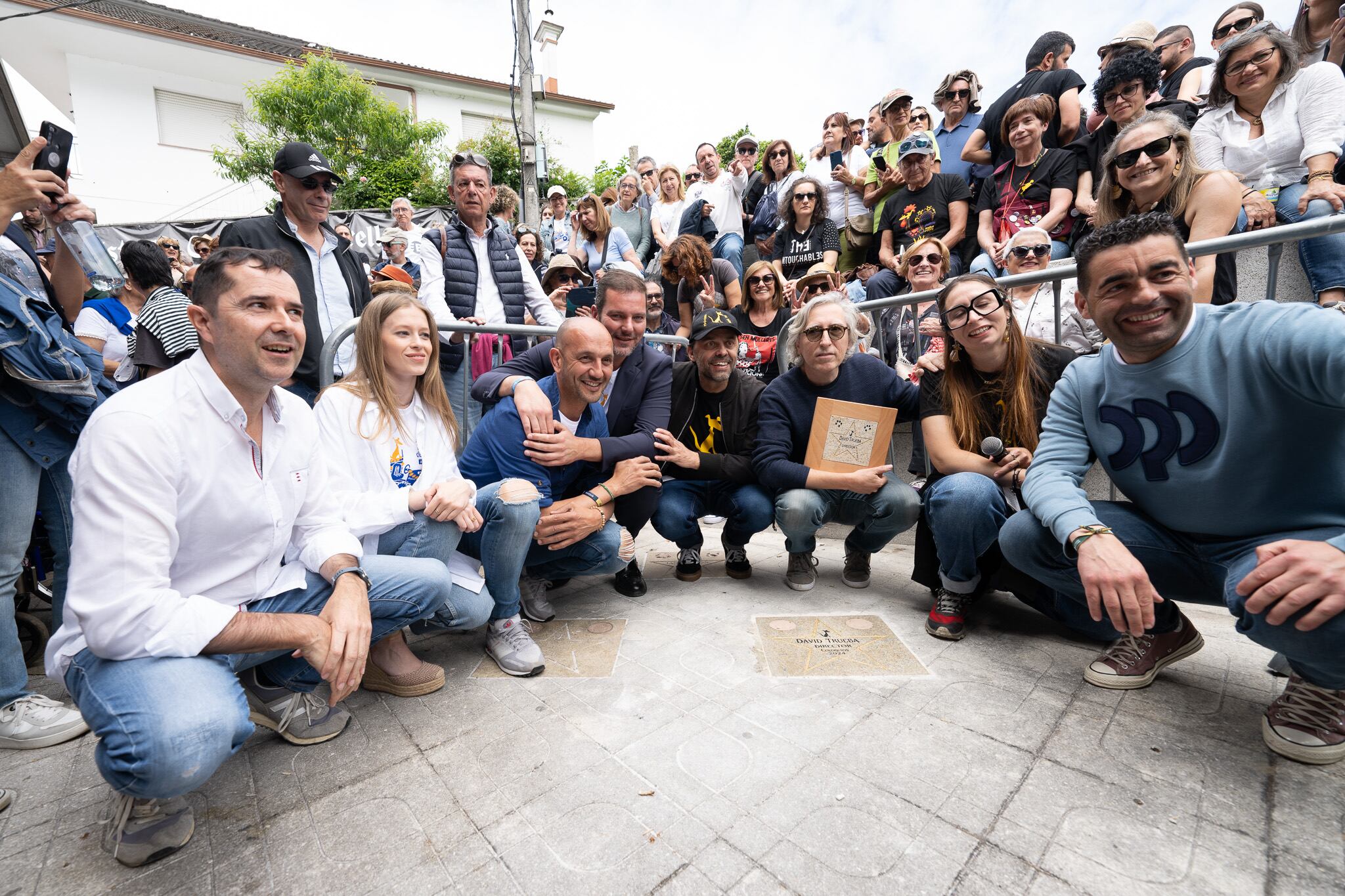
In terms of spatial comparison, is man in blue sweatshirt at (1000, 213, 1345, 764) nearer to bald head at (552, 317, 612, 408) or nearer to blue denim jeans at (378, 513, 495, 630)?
bald head at (552, 317, 612, 408)

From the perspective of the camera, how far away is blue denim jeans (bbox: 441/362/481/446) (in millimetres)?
3736

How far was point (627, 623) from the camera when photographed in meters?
2.89

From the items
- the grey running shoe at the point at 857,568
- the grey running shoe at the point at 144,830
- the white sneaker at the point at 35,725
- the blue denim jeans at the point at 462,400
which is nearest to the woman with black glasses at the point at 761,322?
the grey running shoe at the point at 857,568

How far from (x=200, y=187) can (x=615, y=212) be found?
72.5ft

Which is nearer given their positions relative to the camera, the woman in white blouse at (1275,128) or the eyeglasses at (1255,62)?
the woman in white blouse at (1275,128)

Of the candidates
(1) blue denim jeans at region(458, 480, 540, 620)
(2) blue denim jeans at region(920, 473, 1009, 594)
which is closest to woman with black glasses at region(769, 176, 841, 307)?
(2) blue denim jeans at region(920, 473, 1009, 594)

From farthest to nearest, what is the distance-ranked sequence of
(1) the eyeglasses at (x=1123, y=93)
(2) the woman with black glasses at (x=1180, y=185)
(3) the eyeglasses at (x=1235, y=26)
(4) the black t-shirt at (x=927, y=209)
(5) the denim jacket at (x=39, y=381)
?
1. (4) the black t-shirt at (x=927, y=209)
2. (3) the eyeglasses at (x=1235, y=26)
3. (1) the eyeglasses at (x=1123, y=93)
4. (2) the woman with black glasses at (x=1180, y=185)
5. (5) the denim jacket at (x=39, y=381)

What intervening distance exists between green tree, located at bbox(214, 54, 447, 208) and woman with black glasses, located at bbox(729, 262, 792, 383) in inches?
692

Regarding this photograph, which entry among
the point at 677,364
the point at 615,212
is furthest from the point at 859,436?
the point at 615,212

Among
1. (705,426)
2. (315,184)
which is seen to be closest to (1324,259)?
A: (705,426)

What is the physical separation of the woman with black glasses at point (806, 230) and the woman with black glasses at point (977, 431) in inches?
122

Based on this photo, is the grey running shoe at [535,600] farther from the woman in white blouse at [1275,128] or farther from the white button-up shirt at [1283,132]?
the white button-up shirt at [1283,132]

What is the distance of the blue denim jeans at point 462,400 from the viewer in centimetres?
374

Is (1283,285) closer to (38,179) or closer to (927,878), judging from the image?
(927,878)
